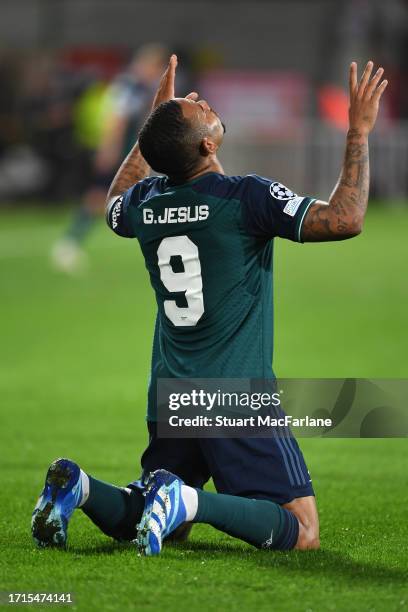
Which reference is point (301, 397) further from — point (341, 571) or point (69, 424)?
point (69, 424)

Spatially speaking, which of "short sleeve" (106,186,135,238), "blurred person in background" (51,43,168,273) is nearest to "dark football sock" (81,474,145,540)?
"short sleeve" (106,186,135,238)

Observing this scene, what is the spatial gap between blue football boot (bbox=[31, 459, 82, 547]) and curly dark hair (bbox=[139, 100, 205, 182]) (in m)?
1.24

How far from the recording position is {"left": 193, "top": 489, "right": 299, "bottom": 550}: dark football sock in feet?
16.3

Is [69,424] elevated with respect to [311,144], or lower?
lower

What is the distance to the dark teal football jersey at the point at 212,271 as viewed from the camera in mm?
5055

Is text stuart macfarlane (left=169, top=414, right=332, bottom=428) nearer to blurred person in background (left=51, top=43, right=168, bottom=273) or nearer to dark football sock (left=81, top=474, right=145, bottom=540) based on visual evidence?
dark football sock (left=81, top=474, right=145, bottom=540)

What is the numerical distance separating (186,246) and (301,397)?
1285mm

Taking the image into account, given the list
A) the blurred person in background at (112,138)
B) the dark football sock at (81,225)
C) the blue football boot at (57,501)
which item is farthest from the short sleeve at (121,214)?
the dark football sock at (81,225)

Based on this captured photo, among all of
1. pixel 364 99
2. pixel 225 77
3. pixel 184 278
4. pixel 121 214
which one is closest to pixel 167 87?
pixel 121 214

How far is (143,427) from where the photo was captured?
348 inches

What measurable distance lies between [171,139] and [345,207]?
0.73m

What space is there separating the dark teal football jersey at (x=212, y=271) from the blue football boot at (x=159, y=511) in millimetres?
497

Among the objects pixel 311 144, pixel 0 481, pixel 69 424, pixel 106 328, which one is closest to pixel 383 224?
pixel 311 144

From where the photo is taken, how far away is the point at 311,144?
28.5 m
